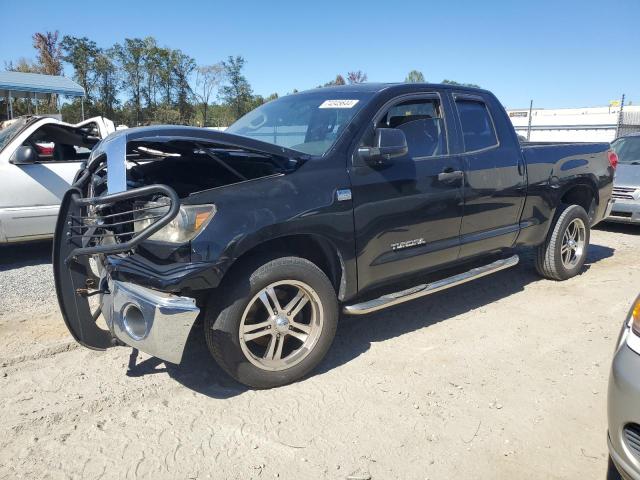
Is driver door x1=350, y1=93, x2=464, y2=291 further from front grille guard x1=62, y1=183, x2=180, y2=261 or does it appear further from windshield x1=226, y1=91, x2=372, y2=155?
front grille guard x1=62, y1=183, x2=180, y2=261

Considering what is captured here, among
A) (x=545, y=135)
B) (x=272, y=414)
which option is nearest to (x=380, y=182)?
(x=272, y=414)

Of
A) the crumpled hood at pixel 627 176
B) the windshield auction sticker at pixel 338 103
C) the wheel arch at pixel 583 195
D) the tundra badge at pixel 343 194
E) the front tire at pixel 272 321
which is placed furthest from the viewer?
the crumpled hood at pixel 627 176

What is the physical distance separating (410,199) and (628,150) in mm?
7659

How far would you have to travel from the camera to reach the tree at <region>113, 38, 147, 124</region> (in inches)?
1351

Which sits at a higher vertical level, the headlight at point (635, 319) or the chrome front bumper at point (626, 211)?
the headlight at point (635, 319)

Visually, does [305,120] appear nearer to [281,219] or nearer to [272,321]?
[281,219]

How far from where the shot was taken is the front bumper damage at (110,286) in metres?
2.68

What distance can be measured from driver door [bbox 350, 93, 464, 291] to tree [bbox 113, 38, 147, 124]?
3401 centimetres

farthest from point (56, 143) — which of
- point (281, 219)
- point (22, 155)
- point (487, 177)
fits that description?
point (487, 177)

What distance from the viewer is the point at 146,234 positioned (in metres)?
2.61

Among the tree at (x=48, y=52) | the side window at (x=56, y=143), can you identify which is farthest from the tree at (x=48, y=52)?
the side window at (x=56, y=143)

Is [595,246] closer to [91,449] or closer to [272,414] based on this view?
[272,414]

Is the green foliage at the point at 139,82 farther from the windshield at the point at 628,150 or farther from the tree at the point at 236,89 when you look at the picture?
the windshield at the point at 628,150

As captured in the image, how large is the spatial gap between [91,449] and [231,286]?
1.10 metres
